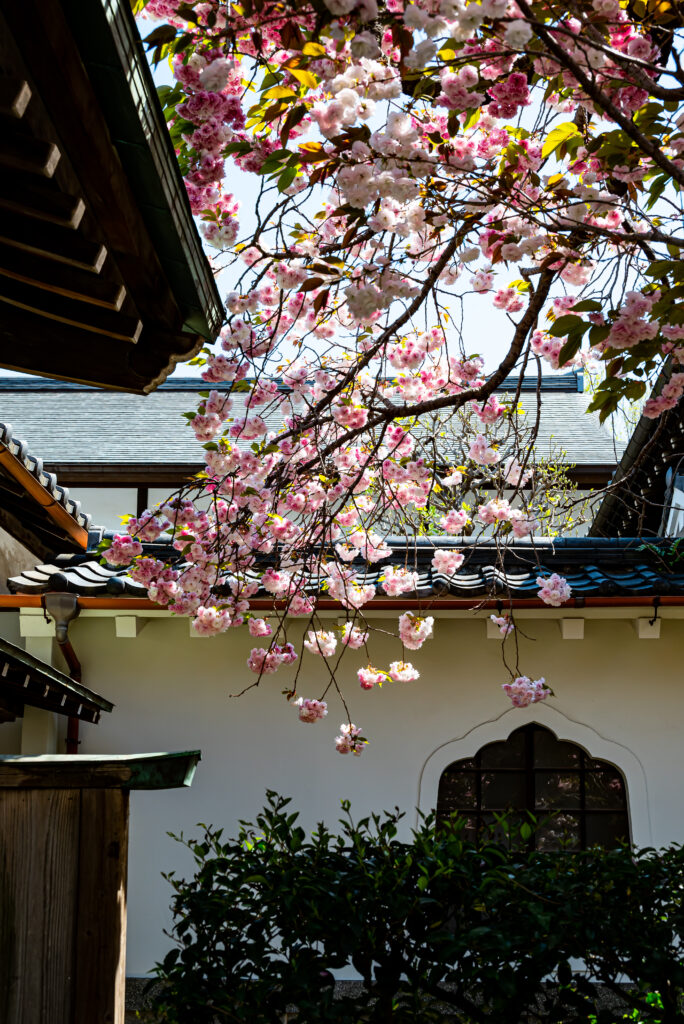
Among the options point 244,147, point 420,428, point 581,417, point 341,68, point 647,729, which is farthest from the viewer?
point 581,417

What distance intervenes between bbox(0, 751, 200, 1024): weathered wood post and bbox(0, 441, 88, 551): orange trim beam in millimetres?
3745

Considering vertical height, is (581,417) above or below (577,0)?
above

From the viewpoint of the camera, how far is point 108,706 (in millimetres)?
5109

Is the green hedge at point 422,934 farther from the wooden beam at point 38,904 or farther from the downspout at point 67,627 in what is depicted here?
the downspout at point 67,627

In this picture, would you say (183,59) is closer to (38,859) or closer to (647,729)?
(38,859)

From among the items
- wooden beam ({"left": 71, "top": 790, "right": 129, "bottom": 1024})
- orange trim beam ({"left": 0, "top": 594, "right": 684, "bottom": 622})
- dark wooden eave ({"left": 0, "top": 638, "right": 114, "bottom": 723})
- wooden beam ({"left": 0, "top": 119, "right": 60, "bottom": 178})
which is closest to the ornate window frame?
orange trim beam ({"left": 0, "top": 594, "right": 684, "bottom": 622})

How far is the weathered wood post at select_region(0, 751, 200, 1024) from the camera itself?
1.70m

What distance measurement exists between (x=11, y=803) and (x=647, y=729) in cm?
471

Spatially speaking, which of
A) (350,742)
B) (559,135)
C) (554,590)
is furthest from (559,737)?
(559,135)

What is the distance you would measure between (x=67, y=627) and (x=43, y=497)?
926 millimetres

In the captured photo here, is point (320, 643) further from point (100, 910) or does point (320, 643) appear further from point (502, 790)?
point (100, 910)

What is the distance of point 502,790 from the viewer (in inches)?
226

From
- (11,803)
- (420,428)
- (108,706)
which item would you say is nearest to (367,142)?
(11,803)

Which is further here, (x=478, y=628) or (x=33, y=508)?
(x=33, y=508)
